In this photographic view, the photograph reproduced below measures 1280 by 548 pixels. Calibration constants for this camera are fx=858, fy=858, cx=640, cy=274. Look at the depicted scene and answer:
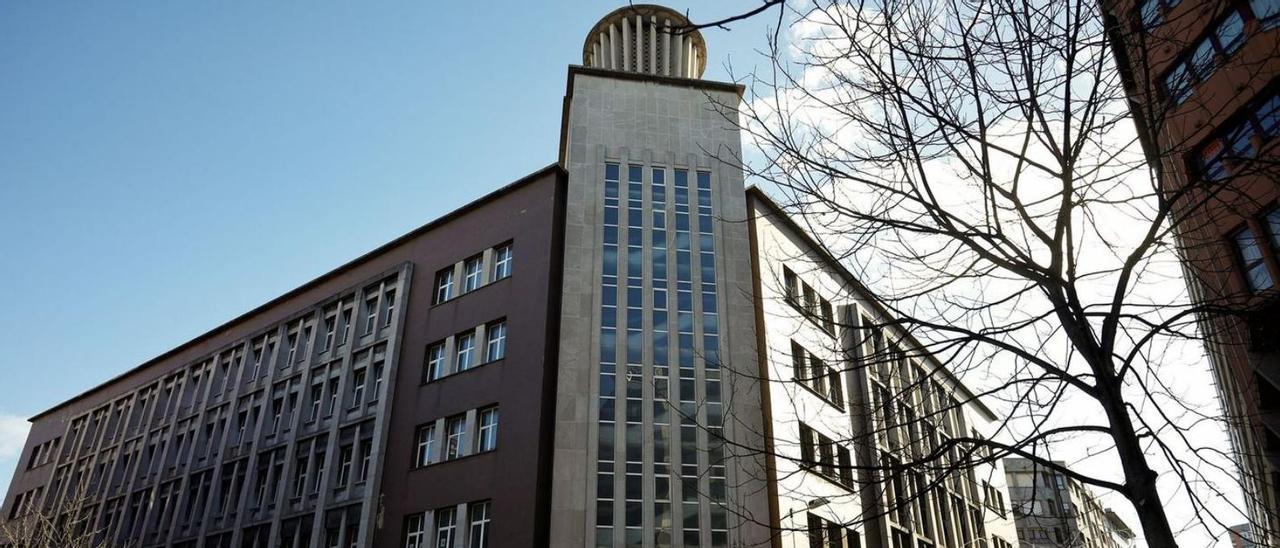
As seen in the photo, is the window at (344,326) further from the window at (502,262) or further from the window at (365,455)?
the window at (502,262)

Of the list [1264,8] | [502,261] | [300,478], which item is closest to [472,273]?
[502,261]

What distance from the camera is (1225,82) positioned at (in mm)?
16016

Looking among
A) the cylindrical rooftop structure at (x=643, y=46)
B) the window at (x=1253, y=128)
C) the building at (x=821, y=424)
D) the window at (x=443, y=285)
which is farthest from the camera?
the cylindrical rooftop structure at (x=643, y=46)

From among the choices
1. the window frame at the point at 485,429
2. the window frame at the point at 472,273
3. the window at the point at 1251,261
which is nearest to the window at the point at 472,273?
the window frame at the point at 472,273

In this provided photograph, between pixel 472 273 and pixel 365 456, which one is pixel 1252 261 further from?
pixel 365 456

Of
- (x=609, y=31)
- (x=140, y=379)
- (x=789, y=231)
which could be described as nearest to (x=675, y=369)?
(x=789, y=231)

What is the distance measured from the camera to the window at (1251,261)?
600 inches

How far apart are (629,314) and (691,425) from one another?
153 inches

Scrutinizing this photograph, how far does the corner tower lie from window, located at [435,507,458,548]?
3.70 m

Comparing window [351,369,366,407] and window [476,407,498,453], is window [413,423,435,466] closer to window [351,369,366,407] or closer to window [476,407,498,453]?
window [476,407,498,453]

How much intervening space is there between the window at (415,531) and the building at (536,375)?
67mm

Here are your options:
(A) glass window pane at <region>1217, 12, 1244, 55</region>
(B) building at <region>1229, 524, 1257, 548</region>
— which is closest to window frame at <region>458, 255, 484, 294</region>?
(A) glass window pane at <region>1217, 12, 1244, 55</region>

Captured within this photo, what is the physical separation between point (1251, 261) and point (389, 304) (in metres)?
26.0

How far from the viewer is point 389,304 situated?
31.6 metres
